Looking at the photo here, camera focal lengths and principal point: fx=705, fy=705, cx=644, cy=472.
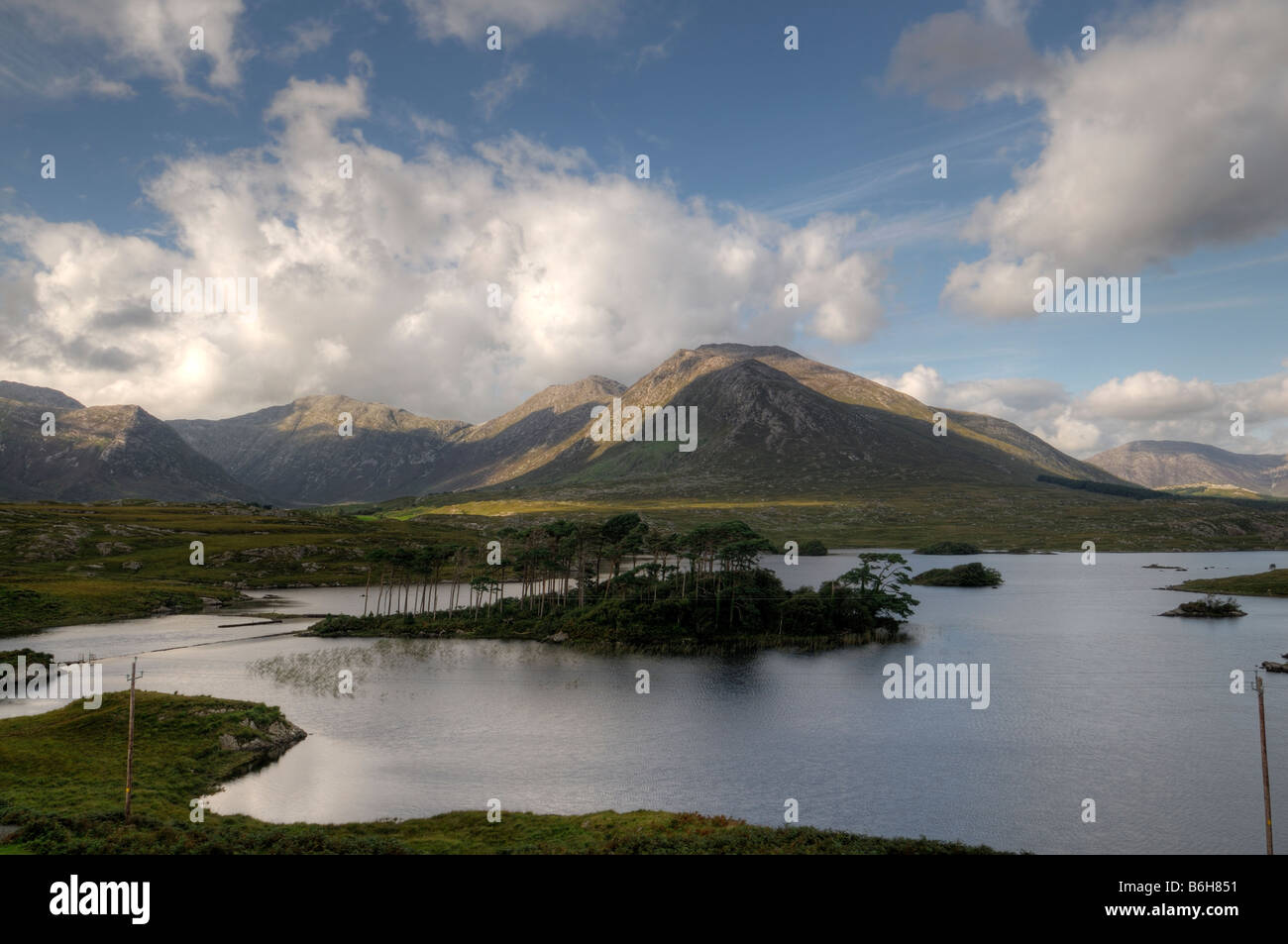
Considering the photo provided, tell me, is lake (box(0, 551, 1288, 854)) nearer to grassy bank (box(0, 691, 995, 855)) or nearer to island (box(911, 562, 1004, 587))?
grassy bank (box(0, 691, 995, 855))

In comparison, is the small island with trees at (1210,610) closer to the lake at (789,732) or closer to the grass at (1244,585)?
the lake at (789,732)

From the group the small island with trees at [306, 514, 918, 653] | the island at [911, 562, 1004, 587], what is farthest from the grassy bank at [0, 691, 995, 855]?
the island at [911, 562, 1004, 587]

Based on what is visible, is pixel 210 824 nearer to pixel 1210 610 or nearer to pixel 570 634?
pixel 570 634

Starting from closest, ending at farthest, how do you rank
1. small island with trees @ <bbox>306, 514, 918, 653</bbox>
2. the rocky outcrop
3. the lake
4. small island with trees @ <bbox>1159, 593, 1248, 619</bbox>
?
the lake, the rocky outcrop, small island with trees @ <bbox>306, 514, 918, 653</bbox>, small island with trees @ <bbox>1159, 593, 1248, 619</bbox>

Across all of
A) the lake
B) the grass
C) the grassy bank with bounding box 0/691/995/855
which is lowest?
the lake

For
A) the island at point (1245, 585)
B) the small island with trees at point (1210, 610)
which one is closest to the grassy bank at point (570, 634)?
the small island with trees at point (1210, 610)
